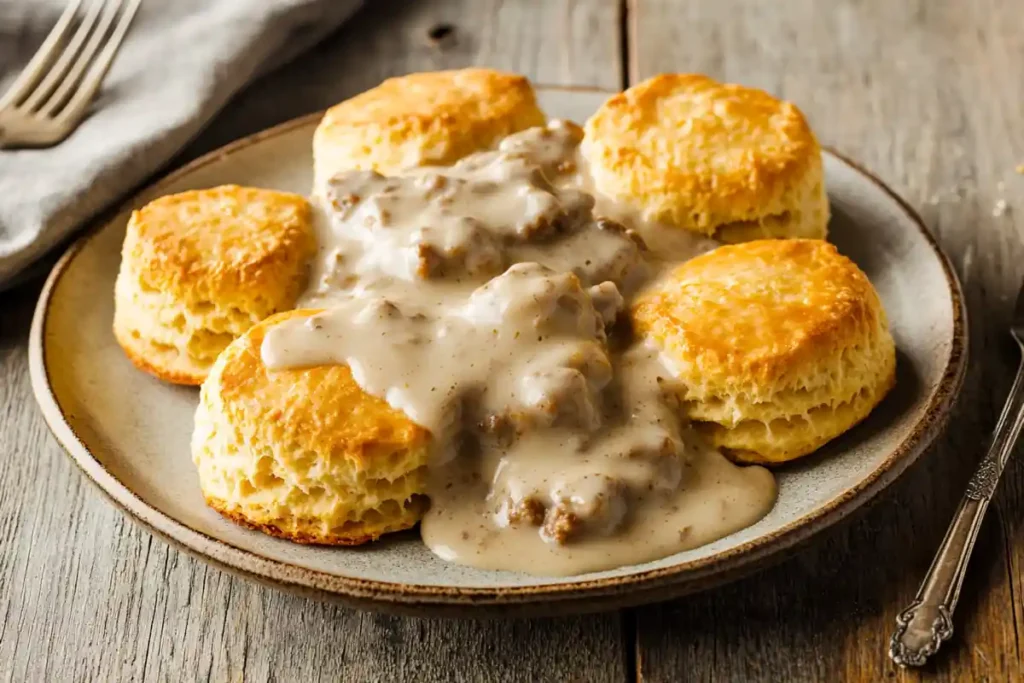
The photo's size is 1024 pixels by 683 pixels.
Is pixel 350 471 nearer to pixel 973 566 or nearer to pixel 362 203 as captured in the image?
pixel 362 203

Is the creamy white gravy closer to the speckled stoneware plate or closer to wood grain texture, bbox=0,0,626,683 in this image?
the speckled stoneware plate

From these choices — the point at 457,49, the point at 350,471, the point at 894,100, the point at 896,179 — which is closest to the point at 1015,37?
the point at 894,100

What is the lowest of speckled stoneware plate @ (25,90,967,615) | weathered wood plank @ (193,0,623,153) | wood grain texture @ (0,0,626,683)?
weathered wood plank @ (193,0,623,153)

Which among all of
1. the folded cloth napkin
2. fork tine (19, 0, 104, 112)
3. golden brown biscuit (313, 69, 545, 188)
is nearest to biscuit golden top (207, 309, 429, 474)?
golden brown biscuit (313, 69, 545, 188)

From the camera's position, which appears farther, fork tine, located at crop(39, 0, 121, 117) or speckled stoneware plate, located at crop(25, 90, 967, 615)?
fork tine, located at crop(39, 0, 121, 117)

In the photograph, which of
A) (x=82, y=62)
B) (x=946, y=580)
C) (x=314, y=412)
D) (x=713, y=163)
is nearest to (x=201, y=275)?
(x=314, y=412)

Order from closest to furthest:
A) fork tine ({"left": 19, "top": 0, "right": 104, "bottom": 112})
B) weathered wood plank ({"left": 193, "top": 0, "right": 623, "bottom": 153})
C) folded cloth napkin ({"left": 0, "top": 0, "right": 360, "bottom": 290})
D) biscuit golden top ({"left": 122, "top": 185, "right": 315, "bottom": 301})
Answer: biscuit golden top ({"left": 122, "top": 185, "right": 315, "bottom": 301}) < folded cloth napkin ({"left": 0, "top": 0, "right": 360, "bottom": 290}) < fork tine ({"left": 19, "top": 0, "right": 104, "bottom": 112}) < weathered wood plank ({"left": 193, "top": 0, "right": 623, "bottom": 153})

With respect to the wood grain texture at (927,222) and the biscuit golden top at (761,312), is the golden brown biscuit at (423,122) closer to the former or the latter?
the biscuit golden top at (761,312)

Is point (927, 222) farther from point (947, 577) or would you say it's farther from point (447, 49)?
point (447, 49)
